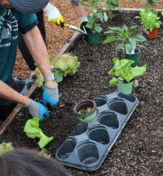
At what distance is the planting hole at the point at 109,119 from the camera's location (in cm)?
163

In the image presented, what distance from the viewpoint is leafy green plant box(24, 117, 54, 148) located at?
5.06 ft

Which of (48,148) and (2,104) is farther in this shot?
(2,104)

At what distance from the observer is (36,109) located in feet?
5.75

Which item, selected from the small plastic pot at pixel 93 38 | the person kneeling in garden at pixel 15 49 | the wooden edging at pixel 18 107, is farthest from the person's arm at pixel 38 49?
the small plastic pot at pixel 93 38

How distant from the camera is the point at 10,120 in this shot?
1.80 m

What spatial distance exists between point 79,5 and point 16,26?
1.21 meters

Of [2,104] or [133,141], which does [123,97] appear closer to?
[133,141]

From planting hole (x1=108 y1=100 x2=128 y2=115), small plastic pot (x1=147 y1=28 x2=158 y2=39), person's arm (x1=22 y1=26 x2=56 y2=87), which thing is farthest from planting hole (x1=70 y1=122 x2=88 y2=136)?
small plastic pot (x1=147 y1=28 x2=158 y2=39)

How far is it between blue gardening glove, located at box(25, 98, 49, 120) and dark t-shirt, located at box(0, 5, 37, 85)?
0.35m

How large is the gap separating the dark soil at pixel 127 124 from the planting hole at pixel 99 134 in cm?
9

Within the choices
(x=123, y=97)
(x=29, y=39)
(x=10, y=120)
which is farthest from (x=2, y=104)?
(x=123, y=97)

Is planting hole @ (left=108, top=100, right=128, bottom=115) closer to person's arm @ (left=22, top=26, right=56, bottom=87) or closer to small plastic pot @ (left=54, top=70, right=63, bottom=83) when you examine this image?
person's arm @ (left=22, top=26, right=56, bottom=87)

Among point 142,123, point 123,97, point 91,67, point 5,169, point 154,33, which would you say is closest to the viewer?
point 5,169

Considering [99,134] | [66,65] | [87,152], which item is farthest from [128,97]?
[66,65]
